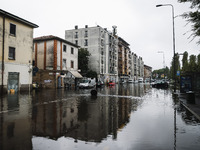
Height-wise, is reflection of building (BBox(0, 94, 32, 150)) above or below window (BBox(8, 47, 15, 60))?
below

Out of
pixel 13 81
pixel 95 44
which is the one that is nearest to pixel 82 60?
pixel 95 44

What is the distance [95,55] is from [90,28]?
959cm

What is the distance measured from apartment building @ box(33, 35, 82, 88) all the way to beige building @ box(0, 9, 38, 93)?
8.32 meters

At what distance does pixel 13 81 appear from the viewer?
850 inches

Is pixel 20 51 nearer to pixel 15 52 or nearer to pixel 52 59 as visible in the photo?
pixel 15 52

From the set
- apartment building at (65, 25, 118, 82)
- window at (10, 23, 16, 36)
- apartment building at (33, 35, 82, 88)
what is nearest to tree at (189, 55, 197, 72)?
apartment building at (65, 25, 118, 82)

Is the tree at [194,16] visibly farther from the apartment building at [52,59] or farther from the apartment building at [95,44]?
the apartment building at [95,44]

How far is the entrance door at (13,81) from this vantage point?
21.0 meters

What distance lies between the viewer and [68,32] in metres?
58.8

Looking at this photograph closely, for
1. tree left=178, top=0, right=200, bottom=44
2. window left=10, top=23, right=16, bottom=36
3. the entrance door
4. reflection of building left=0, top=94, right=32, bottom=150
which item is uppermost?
window left=10, top=23, right=16, bottom=36

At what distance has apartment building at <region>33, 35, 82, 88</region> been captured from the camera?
3269cm

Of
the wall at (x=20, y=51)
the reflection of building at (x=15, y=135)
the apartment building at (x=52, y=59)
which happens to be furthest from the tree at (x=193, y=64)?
the reflection of building at (x=15, y=135)

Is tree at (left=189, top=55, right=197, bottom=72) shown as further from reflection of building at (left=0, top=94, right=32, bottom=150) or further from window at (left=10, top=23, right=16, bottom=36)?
reflection of building at (left=0, top=94, right=32, bottom=150)

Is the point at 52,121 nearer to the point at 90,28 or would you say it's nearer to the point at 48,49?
the point at 48,49
